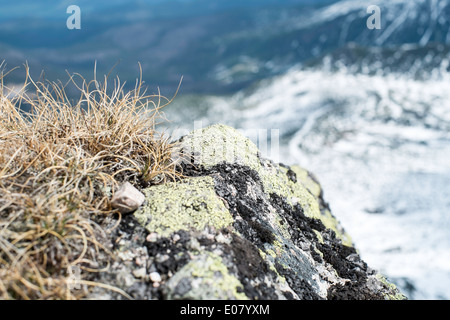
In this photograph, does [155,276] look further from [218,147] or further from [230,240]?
[218,147]

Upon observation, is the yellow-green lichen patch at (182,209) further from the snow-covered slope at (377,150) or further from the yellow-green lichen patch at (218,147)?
the snow-covered slope at (377,150)

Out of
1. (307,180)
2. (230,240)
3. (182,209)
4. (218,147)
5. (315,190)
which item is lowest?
(230,240)

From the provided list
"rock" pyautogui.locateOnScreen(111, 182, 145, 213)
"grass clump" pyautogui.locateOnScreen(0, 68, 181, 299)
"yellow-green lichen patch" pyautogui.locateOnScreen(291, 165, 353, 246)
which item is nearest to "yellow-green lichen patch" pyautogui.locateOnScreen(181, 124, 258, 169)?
"grass clump" pyautogui.locateOnScreen(0, 68, 181, 299)

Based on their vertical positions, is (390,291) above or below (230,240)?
below

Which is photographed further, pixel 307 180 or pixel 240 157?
pixel 307 180

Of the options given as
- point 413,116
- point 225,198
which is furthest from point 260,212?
point 413,116

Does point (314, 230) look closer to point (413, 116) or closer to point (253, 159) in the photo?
point (253, 159)

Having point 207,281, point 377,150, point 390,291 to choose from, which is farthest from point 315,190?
point 377,150
